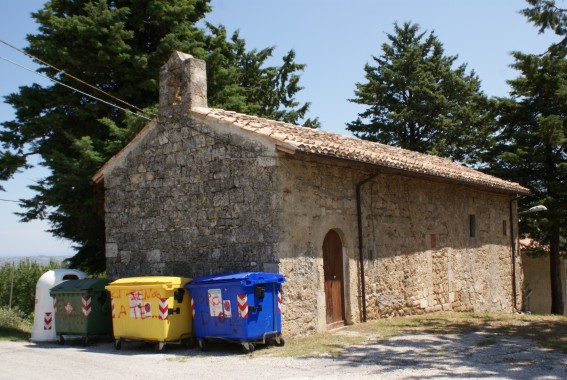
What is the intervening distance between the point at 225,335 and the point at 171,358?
2.91 feet

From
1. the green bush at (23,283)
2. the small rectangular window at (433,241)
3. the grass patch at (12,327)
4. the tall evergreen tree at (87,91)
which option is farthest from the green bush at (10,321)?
the small rectangular window at (433,241)

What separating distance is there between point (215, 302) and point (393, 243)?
520 centimetres

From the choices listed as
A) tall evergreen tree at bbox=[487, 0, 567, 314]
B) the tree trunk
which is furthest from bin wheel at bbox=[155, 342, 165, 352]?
the tree trunk

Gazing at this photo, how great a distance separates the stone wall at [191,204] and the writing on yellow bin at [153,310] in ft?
4.37

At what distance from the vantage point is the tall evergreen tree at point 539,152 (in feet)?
68.8

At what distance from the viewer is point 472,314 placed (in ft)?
45.0

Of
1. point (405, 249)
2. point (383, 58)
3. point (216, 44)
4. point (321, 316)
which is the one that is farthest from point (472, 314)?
point (383, 58)

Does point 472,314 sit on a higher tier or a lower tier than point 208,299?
lower

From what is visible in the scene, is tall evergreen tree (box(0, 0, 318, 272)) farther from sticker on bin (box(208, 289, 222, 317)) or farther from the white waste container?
sticker on bin (box(208, 289, 222, 317))

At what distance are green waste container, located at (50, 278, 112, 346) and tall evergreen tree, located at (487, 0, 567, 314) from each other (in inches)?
624

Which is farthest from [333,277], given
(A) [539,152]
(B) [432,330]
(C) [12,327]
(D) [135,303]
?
(A) [539,152]

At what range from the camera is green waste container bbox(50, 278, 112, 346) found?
1059 centimetres

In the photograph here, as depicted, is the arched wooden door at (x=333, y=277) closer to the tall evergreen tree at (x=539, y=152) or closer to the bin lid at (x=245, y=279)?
the bin lid at (x=245, y=279)

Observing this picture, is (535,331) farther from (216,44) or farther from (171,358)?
(216,44)
